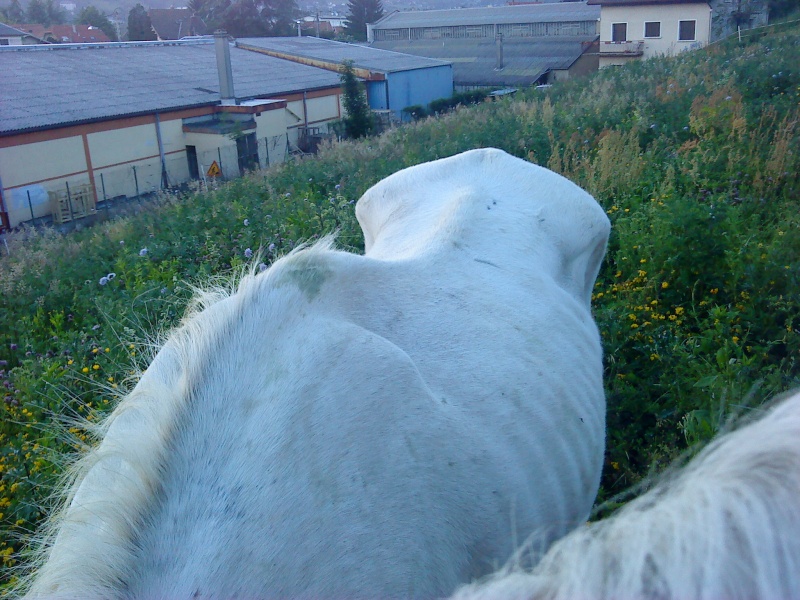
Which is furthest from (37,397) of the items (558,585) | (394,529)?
(558,585)

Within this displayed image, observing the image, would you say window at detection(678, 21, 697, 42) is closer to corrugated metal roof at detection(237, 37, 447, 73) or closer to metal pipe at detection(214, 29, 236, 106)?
corrugated metal roof at detection(237, 37, 447, 73)

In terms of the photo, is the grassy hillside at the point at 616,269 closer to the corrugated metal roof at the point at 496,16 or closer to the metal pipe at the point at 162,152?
the metal pipe at the point at 162,152

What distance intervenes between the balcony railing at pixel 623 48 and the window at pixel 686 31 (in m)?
1.93

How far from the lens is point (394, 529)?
1553 mm

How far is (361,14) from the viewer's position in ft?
215

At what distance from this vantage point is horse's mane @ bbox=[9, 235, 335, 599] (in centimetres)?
120

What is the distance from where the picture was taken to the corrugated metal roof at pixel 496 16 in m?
41.4

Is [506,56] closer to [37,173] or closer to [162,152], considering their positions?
[162,152]

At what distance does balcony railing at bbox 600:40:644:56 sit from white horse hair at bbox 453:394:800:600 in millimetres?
30528

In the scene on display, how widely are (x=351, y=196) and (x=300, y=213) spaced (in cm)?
79

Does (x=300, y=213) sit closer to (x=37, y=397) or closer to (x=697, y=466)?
(x=37, y=397)

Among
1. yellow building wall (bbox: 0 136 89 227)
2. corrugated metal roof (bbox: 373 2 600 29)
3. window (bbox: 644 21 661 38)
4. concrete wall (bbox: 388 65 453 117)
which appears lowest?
yellow building wall (bbox: 0 136 89 227)

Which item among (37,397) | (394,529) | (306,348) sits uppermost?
(306,348)

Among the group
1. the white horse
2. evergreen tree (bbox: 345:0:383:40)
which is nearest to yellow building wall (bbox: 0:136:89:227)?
the white horse
